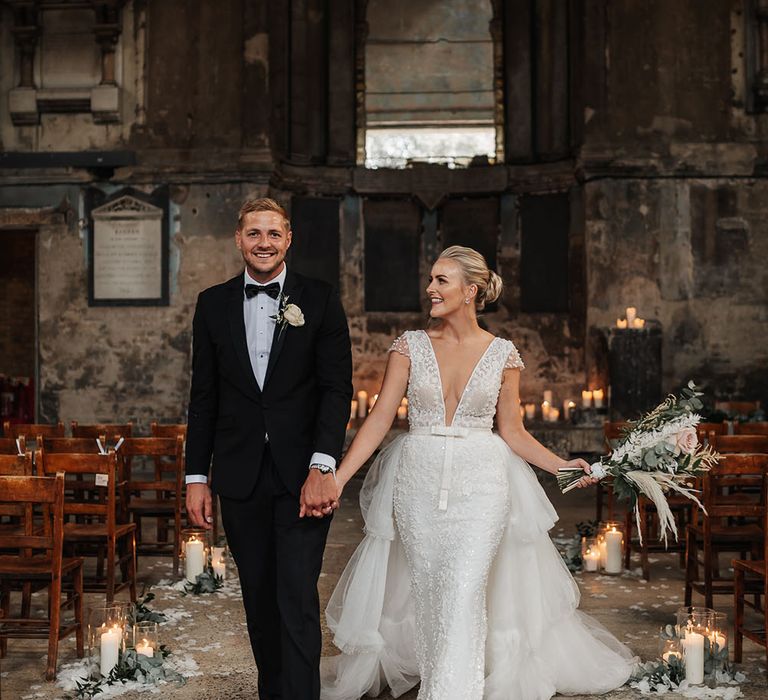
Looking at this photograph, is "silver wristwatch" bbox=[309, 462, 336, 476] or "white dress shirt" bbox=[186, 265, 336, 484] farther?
"white dress shirt" bbox=[186, 265, 336, 484]

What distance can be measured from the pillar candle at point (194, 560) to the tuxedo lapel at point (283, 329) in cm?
304

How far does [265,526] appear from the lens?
310 centimetres

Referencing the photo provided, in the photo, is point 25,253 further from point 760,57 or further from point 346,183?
point 760,57

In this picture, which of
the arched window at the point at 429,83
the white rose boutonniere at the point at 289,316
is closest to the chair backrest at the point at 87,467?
the white rose boutonniere at the point at 289,316

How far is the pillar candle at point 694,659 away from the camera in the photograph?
4.06m

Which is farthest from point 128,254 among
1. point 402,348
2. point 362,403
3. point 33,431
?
point 402,348

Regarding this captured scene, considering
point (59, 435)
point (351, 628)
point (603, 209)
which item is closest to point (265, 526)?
point (351, 628)

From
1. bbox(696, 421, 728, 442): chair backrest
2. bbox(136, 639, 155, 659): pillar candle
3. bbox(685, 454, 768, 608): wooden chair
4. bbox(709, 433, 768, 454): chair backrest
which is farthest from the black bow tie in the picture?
bbox(696, 421, 728, 442): chair backrest

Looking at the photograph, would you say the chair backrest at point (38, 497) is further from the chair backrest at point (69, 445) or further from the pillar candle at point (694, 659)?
the pillar candle at point (694, 659)

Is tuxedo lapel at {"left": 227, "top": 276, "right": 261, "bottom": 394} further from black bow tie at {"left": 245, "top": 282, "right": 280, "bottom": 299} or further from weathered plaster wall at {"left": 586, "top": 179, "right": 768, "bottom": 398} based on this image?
weathered plaster wall at {"left": 586, "top": 179, "right": 768, "bottom": 398}

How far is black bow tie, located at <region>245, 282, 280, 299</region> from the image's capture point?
10.3 feet

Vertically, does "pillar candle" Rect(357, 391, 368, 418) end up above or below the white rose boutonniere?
below

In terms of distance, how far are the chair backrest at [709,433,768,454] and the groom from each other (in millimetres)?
3315

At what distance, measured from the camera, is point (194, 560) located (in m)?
5.79
